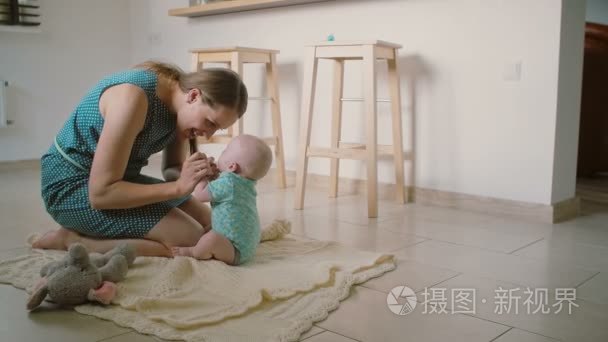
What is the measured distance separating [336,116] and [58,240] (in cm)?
150

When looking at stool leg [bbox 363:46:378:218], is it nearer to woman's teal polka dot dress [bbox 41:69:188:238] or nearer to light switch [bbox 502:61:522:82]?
light switch [bbox 502:61:522:82]

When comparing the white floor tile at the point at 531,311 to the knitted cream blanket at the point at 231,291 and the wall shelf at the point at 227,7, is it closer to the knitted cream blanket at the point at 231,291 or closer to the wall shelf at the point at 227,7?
the knitted cream blanket at the point at 231,291

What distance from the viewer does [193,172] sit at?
1528mm

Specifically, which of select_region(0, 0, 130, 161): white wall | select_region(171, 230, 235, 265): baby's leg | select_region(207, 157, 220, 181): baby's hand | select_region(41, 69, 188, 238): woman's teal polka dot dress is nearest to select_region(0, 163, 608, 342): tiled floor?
select_region(41, 69, 188, 238): woman's teal polka dot dress

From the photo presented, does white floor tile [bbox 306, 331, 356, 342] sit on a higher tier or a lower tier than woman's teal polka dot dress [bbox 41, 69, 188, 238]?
lower

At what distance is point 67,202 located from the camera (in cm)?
170

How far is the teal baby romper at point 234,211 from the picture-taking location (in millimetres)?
1608

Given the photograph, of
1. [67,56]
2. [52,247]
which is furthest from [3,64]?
[52,247]

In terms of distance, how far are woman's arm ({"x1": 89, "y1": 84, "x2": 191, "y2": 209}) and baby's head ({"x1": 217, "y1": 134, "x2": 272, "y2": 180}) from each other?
16cm

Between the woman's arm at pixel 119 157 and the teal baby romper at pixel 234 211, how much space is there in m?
0.11

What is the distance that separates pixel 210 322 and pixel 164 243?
1.79 feet

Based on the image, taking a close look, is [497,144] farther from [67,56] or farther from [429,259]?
[67,56]
